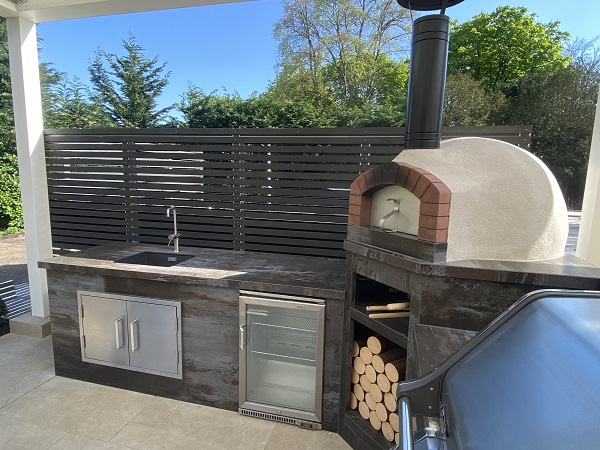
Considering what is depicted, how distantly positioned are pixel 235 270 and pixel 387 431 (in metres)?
1.55

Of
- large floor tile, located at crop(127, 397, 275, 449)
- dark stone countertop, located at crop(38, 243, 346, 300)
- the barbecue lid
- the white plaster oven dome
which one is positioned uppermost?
A: the barbecue lid

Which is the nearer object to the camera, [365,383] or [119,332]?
[365,383]

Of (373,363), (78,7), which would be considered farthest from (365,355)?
(78,7)

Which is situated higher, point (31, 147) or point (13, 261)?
point (31, 147)

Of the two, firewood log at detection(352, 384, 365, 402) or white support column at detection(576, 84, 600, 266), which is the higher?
white support column at detection(576, 84, 600, 266)

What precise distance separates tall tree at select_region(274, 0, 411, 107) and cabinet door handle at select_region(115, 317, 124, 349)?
3.52 meters

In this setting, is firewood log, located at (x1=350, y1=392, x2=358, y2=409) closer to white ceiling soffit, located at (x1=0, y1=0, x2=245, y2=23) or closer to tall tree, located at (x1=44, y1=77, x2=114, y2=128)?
white ceiling soffit, located at (x1=0, y1=0, x2=245, y2=23)

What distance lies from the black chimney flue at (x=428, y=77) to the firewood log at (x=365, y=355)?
4.51 feet

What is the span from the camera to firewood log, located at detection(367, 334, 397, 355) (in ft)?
7.46

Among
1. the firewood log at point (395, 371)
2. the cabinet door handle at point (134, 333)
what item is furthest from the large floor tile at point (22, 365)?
the firewood log at point (395, 371)

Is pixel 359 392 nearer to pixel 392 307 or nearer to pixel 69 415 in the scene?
pixel 392 307

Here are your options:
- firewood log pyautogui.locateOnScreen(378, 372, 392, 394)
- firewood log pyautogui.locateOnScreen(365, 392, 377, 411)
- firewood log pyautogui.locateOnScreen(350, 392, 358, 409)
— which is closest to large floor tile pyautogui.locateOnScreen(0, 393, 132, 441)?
firewood log pyautogui.locateOnScreen(350, 392, 358, 409)

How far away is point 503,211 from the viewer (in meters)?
1.88

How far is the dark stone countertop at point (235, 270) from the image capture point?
2.48 m
